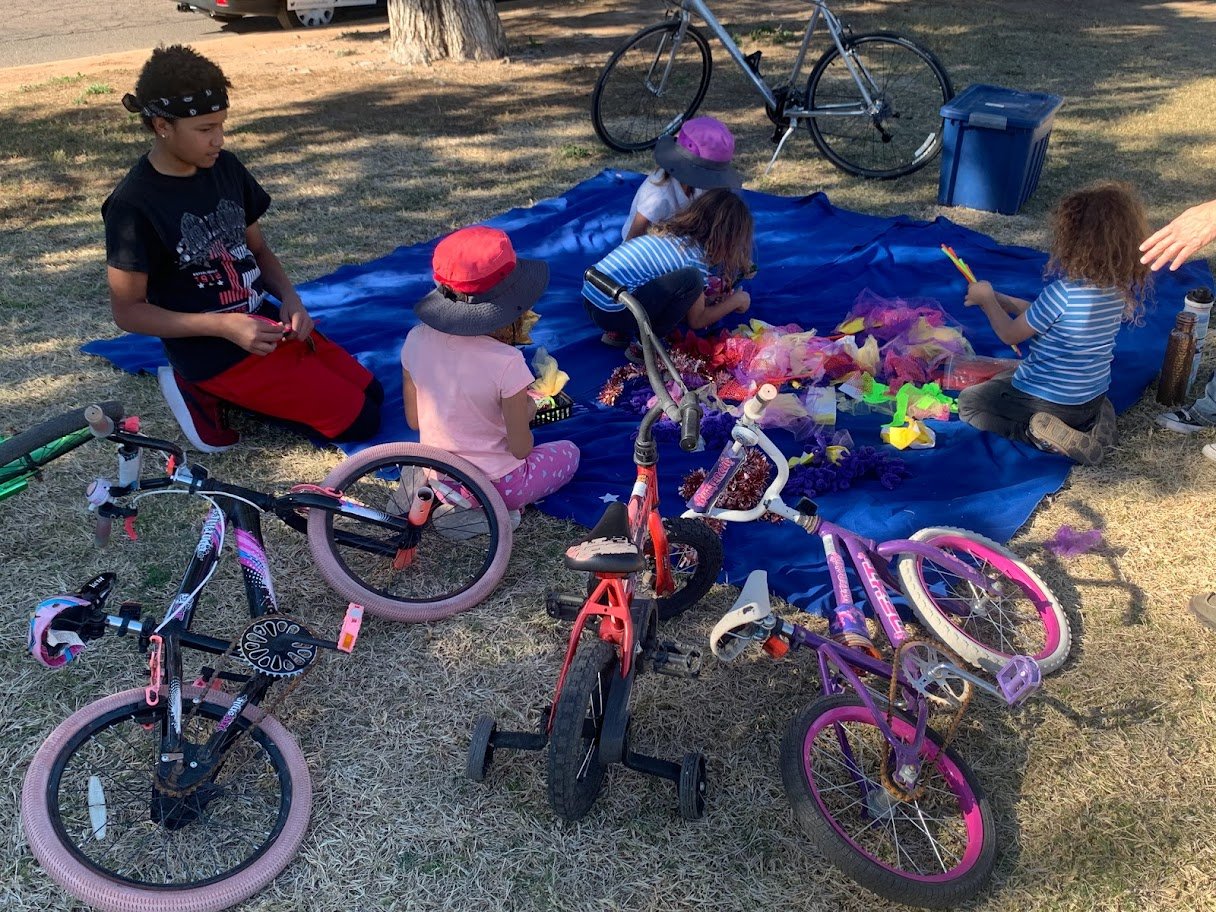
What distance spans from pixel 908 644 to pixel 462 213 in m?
4.58

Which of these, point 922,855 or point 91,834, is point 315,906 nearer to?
point 91,834

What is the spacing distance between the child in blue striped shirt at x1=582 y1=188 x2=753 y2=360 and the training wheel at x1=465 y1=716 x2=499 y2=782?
7.15 ft

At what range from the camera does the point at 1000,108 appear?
5773 millimetres

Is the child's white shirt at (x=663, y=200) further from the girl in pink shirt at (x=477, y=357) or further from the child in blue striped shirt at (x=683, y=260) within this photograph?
the girl in pink shirt at (x=477, y=357)

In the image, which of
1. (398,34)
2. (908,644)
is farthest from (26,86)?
(908,644)

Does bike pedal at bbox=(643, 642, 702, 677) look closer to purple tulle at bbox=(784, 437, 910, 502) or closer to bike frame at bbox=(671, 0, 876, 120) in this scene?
purple tulle at bbox=(784, 437, 910, 502)

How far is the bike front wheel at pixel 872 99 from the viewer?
6492 mm

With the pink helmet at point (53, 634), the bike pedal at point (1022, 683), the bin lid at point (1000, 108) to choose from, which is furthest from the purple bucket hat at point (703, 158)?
the pink helmet at point (53, 634)

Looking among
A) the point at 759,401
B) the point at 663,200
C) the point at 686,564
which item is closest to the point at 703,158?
the point at 663,200

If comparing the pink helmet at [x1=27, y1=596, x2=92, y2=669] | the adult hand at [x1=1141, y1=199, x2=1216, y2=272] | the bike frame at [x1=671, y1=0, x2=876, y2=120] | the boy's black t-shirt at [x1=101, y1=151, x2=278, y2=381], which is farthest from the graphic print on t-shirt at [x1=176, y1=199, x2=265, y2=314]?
the bike frame at [x1=671, y1=0, x2=876, y2=120]

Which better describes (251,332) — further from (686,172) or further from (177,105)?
(686,172)

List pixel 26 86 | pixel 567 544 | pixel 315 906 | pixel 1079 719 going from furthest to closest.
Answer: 1. pixel 26 86
2. pixel 567 544
3. pixel 1079 719
4. pixel 315 906

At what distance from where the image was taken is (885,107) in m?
6.59

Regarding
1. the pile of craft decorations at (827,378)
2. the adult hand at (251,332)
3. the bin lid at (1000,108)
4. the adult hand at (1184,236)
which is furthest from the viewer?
the bin lid at (1000,108)
